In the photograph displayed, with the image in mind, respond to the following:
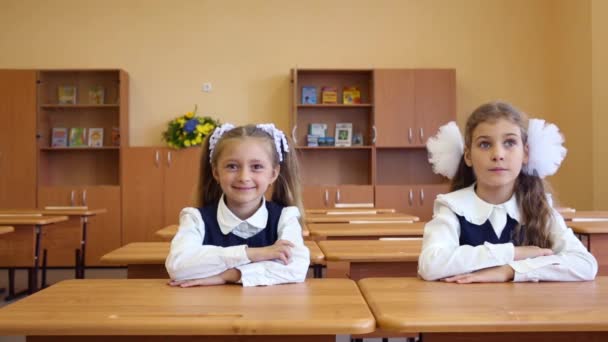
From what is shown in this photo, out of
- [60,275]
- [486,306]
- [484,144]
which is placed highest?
[484,144]

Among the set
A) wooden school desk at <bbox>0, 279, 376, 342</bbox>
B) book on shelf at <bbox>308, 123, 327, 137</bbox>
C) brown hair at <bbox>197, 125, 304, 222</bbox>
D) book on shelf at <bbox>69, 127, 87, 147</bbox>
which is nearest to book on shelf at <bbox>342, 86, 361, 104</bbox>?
book on shelf at <bbox>308, 123, 327, 137</bbox>

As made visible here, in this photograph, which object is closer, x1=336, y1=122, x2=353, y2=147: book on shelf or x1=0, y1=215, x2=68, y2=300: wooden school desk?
x1=0, y1=215, x2=68, y2=300: wooden school desk

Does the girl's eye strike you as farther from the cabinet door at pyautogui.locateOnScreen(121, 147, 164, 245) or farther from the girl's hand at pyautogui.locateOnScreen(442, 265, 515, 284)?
the cabinet door at pyautogui.locateOnScreen(121, 147, 164, 245)

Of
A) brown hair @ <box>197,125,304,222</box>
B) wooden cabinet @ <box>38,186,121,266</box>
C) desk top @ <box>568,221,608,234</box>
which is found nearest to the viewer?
brown hair @ <box>197,125,304,222</box>

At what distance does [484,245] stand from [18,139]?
573 centimetres

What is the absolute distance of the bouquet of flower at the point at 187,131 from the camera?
6.02 metres

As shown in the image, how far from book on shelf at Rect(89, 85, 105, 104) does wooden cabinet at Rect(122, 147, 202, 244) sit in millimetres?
799

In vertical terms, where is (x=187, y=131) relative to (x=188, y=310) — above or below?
above

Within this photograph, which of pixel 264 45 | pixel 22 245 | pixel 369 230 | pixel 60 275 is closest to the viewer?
pixel 369 230

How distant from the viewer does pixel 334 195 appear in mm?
6027

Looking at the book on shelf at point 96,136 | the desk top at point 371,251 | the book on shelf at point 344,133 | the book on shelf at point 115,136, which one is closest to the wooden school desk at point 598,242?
the desk top at point 371,251

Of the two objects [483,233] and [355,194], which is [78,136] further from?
[483,233]

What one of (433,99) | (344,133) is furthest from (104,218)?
(433,99)

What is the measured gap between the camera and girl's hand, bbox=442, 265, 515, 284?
141 cm
